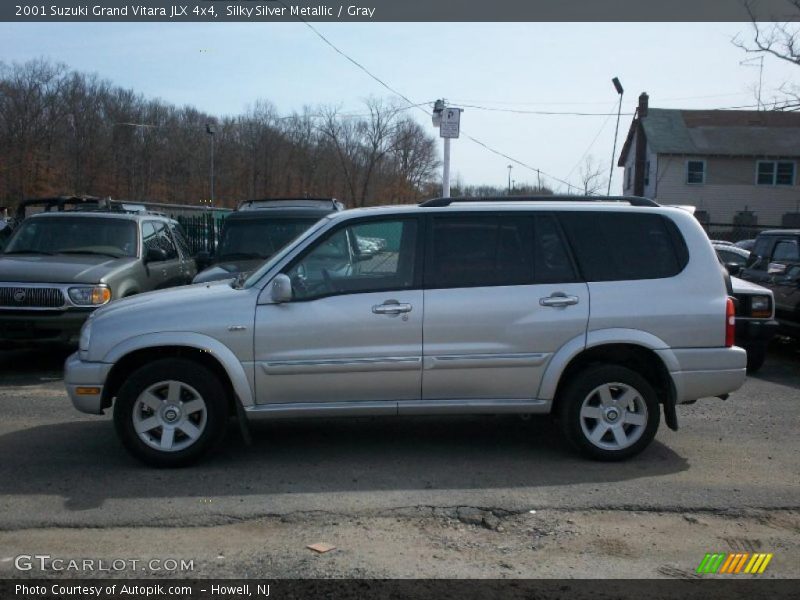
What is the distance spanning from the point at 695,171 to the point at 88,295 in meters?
35.0

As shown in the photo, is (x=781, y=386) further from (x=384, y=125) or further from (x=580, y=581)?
(x=384, y=125)

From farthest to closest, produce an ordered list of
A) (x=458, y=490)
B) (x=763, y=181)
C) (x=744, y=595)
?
1. (x=763, y=181)
2. (x=458, y=490)
3. (x=744, y=595)

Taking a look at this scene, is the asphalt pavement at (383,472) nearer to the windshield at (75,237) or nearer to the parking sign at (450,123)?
the windshield at (75,237)

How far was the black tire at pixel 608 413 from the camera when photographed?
5.72 metres

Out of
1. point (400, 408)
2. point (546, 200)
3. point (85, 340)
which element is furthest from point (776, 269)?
point (85, 340)

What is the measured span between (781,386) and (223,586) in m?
7.23

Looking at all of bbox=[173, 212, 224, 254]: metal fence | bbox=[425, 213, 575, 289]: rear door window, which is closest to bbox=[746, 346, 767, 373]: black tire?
bbox=[425, 213, 575, 289]: rear door window

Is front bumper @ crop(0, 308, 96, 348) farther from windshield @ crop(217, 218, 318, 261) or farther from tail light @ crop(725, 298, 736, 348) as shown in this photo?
tail light @ crop(725, 298, 736, 348)

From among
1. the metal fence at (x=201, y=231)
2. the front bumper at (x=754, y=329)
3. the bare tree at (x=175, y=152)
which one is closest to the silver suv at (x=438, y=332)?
the front bumper at (x=754, y=329)

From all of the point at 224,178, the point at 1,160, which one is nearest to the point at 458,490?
the point at 1,160

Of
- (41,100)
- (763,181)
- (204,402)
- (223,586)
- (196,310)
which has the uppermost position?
(41,100)

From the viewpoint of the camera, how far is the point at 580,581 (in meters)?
3.98

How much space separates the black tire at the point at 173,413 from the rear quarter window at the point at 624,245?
2872 mm

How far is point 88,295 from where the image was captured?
29.0ft
